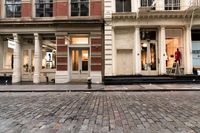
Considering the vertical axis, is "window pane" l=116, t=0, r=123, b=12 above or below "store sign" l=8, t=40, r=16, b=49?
above

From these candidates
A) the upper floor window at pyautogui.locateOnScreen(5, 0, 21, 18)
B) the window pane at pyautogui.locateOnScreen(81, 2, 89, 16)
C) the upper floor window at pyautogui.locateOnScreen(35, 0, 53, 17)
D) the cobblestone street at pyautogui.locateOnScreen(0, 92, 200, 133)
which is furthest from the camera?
the upper floor window at pyautogui.locateOnScreen(5, 0, 21, 18)

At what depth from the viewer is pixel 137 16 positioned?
Answer: 2092cm

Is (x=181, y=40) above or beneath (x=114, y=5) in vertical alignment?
beneath

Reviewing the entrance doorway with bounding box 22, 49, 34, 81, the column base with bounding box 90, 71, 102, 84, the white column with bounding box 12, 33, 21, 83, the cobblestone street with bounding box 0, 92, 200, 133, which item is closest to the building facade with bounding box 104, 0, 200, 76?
the column base with bounding box 90, 71, 102, 84

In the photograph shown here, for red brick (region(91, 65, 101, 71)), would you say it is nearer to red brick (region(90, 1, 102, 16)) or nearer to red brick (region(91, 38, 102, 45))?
red brick (region(91, 38, 102, 45))

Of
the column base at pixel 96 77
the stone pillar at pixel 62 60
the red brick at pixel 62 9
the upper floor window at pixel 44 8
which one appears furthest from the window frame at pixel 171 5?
the upper floor window at pixel 44 8

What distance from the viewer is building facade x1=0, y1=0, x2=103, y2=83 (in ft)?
70.5

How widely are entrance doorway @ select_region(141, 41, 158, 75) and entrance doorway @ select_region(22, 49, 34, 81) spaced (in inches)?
405

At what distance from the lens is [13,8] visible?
22.9 meters

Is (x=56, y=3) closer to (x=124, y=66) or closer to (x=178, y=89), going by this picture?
(x=124, y=66)

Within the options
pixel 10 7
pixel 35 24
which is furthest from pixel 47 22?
pixel 10 7

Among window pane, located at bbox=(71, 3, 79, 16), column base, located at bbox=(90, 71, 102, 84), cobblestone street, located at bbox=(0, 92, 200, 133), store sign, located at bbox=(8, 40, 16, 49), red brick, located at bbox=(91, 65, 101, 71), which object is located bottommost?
cobblestone street, located at bbox=(0, 92, 200, 133)

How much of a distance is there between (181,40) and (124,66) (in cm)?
547

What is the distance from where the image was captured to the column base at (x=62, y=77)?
2141 centimetres
